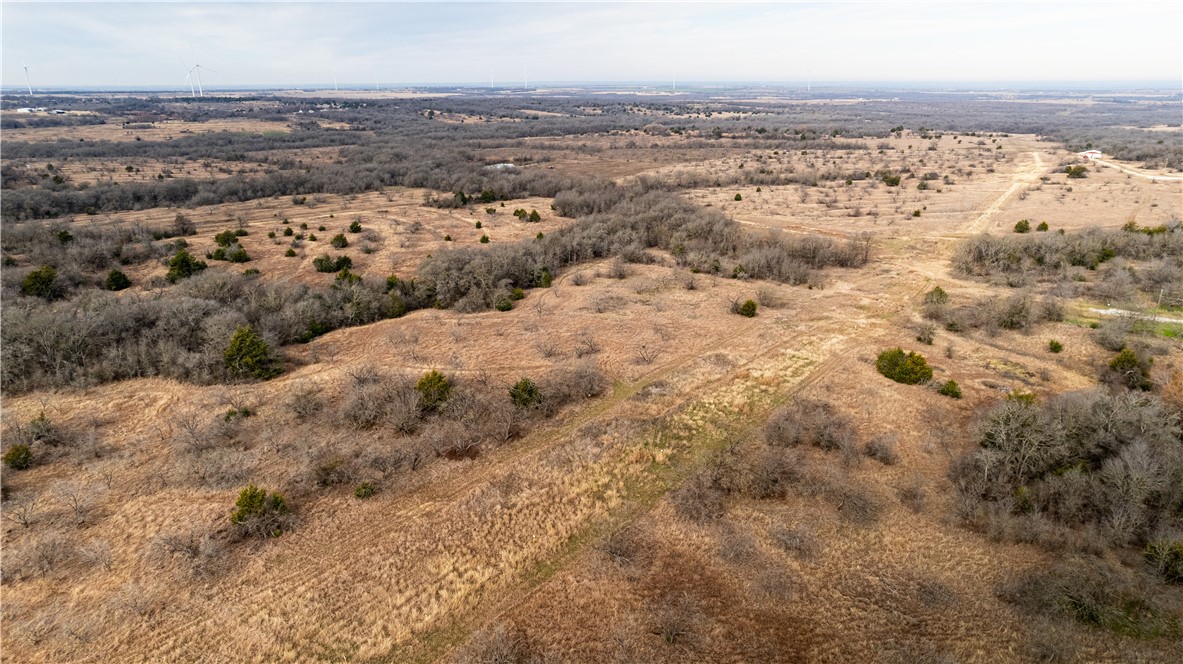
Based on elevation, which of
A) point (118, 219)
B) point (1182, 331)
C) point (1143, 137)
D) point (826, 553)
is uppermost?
point (1143, 137)

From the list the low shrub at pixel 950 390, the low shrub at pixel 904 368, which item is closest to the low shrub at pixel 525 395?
the low shrub at pixel 904 368

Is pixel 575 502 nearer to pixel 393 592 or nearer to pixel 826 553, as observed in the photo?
pixel 393 592

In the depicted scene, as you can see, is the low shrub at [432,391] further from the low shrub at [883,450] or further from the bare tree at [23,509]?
the low shrub at [883,450]

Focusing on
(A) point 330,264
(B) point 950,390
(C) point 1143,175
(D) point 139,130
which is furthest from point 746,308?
(D) point 139,130

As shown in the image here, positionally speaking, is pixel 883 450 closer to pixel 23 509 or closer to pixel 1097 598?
pixel 1097 598

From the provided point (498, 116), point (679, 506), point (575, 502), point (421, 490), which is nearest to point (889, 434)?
point (679, 506)

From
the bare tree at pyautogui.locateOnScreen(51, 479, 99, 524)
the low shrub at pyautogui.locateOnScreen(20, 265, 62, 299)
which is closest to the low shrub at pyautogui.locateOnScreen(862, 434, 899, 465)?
the bare tree at pyautogui.locateOnScreen(51, 479, 99, 524)
